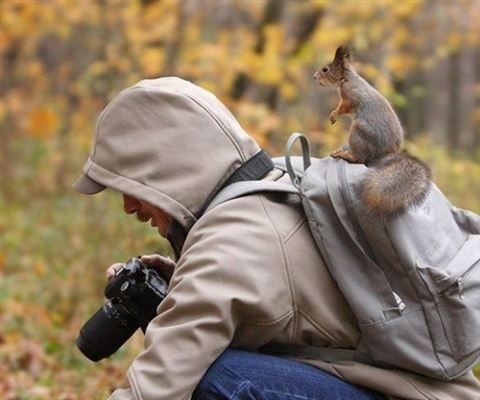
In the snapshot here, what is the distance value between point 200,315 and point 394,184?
2.07 feet

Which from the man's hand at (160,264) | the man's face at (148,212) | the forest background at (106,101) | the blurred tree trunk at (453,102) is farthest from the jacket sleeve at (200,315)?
the blurred tree trunk at (453,102)

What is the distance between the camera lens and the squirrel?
2.54 meters

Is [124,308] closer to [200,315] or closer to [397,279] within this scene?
[200,315]

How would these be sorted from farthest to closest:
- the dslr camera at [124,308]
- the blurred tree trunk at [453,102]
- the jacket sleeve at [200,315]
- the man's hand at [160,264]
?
the blurred tree trunk at [453,102]
the man's hand at [160,264]
the dslr camera at [124,308]
the jacket sleeve at [200,315]

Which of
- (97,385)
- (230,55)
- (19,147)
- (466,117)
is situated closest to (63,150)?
(19,147)

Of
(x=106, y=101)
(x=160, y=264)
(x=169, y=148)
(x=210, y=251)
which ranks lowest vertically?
(x=106, y=101)

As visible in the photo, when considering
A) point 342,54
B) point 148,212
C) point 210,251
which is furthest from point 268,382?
point 342,54

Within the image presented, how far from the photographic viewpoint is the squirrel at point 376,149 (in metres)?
2.54

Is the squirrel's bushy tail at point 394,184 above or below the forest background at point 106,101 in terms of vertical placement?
above

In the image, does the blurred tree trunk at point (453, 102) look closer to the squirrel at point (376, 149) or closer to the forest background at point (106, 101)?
the forest background at point (106, 101)

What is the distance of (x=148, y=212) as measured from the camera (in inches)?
114

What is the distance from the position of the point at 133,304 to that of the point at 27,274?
3.81 metres

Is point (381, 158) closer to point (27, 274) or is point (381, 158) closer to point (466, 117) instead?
point (27, 274)

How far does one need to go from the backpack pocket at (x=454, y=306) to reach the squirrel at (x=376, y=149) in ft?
0.66
